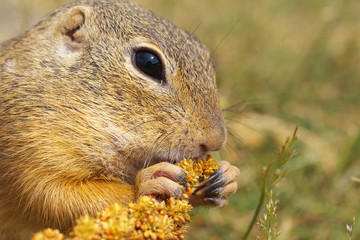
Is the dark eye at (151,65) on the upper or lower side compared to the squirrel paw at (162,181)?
upper

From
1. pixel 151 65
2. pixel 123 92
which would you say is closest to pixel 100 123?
pixel 123 92

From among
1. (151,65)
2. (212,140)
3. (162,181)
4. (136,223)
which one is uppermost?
(151,65)

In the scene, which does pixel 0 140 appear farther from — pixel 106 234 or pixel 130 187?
pixel 106 234

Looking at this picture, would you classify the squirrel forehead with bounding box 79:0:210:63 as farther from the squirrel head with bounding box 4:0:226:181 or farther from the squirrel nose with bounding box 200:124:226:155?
the squirrel nose with bounding box 200:124:226:155

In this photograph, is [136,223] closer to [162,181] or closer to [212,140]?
[162,181]

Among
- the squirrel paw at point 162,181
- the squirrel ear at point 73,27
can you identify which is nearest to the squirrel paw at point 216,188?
the squirrel paw at point 162,181

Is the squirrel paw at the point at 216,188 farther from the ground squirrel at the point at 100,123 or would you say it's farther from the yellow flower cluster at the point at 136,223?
the yellow flower cluster at the point at 136,223
